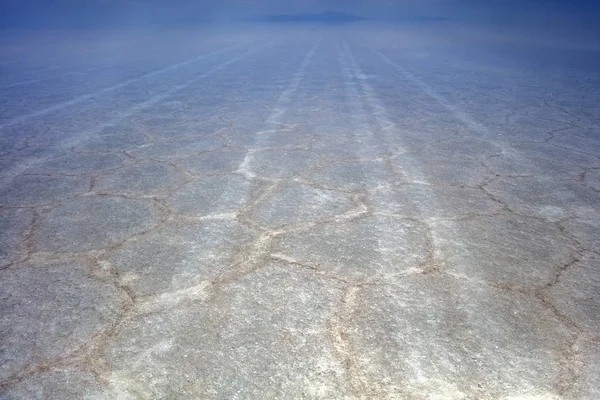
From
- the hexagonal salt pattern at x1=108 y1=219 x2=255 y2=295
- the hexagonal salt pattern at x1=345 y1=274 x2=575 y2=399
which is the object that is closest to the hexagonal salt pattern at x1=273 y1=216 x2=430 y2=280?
the hexagonal salt pattern at x1=345 y1=274 x2=575 y2=399

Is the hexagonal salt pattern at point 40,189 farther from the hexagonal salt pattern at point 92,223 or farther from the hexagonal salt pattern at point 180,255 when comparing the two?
the hexagonal salt pattern at point 180,255

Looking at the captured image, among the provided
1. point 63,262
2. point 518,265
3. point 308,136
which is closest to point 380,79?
point 308,136

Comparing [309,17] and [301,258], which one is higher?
[309,17]

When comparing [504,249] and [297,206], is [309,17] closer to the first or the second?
[297,206]

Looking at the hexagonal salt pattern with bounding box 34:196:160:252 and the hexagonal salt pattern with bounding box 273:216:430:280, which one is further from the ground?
the hexagonal salt pattern with bounding box 273:216:430:280

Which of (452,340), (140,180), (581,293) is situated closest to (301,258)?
(452,340)

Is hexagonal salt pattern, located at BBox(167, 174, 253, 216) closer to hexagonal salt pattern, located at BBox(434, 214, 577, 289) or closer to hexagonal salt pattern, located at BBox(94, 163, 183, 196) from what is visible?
hexagonal salt pattern, located at BBox(94, 163, 183, 196)

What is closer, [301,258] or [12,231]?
[301,258]

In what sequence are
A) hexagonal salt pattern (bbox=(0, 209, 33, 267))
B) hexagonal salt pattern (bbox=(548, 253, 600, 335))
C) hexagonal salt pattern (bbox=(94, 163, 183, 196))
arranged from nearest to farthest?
hexagonal salt pattern (bbox=(548, 253, 600, 335)) → hexagonal salt pattern (bbox=(0, 209, 33, 267)) → hexagonal salt pattern (bbox=(94, 163, 183, 196))

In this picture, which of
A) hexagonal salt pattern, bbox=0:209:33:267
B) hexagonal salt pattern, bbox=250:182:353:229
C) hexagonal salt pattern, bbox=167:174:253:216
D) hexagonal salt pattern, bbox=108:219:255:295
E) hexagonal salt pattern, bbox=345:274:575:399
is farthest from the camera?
hexagonal salt pattern, bbox=167:174:253:216
